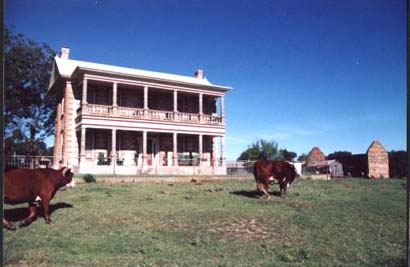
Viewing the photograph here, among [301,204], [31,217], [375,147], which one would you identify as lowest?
[301,204]

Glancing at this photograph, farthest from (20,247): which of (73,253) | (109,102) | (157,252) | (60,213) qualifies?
(109,102)

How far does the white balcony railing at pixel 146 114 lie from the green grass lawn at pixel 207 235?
13838 mm

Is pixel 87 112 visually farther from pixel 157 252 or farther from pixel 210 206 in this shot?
pixel 157 252

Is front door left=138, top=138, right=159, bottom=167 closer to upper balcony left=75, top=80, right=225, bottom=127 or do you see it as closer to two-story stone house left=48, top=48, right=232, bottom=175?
two-story stone house left=48, top=48, right=232, bottom=175

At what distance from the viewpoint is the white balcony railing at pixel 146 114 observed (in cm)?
2303

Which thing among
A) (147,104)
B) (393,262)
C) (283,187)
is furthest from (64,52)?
(393,262)

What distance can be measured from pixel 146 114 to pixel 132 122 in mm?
1196

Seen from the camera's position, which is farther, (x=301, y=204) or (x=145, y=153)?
(x=145, y=153)

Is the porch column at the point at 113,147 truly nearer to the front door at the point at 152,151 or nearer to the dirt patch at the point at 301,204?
the front door at the point at 152,151

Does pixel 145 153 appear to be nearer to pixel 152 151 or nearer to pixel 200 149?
pixel 152 151

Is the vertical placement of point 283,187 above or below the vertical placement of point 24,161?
below

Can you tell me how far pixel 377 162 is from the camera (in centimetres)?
3127

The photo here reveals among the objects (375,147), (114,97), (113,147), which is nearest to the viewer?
(113,147)

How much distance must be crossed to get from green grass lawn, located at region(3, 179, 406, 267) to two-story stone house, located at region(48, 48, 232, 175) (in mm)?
13828
